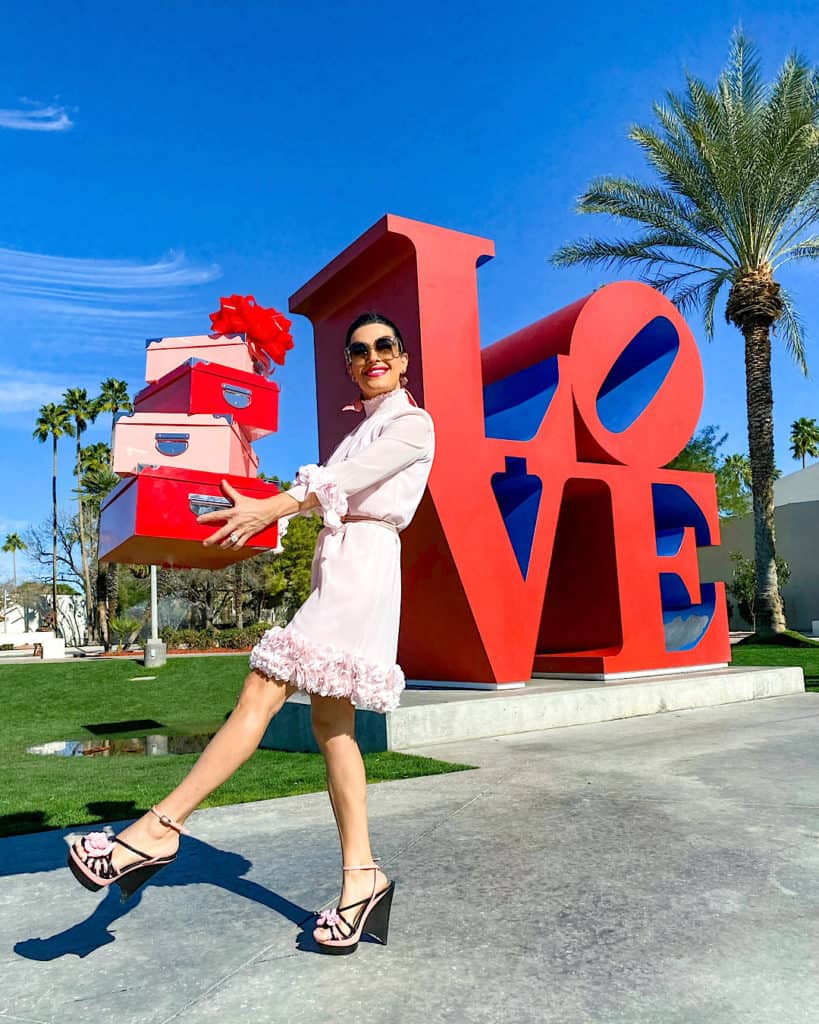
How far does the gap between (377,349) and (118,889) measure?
2011mm

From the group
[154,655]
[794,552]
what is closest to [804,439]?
[794,552]

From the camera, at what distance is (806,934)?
229cm

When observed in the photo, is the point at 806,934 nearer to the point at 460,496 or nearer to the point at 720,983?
the point at 720,983

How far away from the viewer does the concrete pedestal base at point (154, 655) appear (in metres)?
18.9

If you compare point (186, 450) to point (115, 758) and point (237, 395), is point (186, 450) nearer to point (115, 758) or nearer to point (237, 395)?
point (237, 395)

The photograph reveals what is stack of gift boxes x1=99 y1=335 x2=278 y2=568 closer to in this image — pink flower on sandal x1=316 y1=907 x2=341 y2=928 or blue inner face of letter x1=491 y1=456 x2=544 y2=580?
pink flower on sandal x1=316 y1=907 x2=341 y2=928

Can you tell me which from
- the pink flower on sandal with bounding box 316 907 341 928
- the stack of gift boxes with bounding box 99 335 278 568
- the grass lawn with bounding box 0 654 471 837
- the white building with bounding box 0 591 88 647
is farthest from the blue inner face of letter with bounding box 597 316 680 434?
the white building with bounding box 0 591 88 647

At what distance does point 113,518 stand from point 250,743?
1692 mm

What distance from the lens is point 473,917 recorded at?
98.9 inches

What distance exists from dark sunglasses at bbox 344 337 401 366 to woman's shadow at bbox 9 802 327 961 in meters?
1.75

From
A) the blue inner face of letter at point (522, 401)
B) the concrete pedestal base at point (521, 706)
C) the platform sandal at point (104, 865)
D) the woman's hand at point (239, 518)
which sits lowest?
the concrete pedestal base at point (521, 706)

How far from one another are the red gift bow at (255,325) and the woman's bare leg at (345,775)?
80.9 inches

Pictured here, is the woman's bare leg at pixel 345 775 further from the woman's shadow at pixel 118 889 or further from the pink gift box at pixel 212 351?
the pink gift box at pixel 212 351

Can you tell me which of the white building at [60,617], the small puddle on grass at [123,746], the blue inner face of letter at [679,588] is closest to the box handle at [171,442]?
the small puddle on grass at [123,746]
